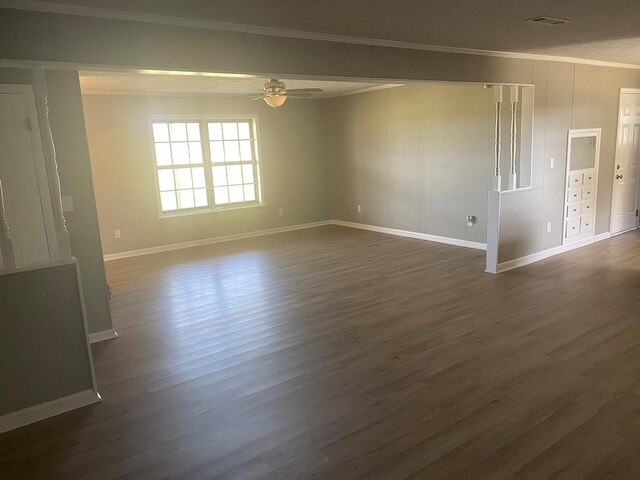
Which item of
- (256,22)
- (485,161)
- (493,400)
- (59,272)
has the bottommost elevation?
(493,400)

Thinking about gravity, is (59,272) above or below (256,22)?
below

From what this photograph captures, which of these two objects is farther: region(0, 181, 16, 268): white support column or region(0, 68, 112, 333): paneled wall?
region(0, 68, 112, 333): paneled wall

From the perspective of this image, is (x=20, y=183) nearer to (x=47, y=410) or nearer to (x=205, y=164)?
(x=47, y=410)

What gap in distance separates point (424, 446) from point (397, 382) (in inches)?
28.1

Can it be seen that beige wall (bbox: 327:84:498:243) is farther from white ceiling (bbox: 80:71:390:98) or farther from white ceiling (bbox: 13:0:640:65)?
white ceiling (bbox: 13:0:640:65)

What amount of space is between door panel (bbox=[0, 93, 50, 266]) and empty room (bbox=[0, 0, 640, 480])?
15 mm

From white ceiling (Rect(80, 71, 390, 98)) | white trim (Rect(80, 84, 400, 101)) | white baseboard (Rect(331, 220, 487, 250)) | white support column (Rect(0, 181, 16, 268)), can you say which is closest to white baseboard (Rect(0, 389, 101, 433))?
white support column (Rect(0, 181, 16, 268))

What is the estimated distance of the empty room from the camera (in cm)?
264

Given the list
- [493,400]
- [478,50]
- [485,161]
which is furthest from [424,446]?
[485,161]

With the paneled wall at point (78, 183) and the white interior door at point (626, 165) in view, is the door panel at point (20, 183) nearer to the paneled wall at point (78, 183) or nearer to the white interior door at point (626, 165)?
the paneled wall at point (78, 183)

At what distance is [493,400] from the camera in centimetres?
292

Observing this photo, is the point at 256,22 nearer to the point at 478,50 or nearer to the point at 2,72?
the point at 2,72

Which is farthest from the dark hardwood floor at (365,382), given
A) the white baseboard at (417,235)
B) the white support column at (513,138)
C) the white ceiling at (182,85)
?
the white ceiling at (182,85)

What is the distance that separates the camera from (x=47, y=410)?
2.99 meters
